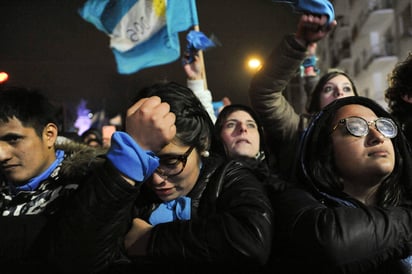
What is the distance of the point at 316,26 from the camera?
7.58ft

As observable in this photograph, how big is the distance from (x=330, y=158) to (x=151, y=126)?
2.71ft

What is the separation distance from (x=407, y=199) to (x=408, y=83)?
1078 millimetres

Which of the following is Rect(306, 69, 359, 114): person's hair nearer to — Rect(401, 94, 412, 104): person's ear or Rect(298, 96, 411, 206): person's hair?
Rect(401, 94, 412, 104): person's ear

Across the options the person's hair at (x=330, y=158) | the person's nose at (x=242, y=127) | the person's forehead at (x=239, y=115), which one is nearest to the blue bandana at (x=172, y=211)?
the person's hair at (x=330, y=158)

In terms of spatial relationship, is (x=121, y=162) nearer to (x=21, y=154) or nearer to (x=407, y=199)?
(x=21, y=154)

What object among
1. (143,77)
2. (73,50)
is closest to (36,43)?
(73,50)

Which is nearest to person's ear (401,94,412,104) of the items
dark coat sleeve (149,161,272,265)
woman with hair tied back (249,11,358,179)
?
woman with hair tied back (249,11,358,179)

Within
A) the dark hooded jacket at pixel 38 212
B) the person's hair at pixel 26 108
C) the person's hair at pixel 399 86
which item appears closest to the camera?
the dark hooded jacket at pixel 38 212

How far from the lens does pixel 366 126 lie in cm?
211

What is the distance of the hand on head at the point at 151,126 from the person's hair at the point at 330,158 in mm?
683

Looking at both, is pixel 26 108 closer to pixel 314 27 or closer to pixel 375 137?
pixel 314 27

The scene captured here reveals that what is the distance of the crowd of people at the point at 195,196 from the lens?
70.9 inches

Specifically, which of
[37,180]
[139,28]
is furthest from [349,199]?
[139,28]

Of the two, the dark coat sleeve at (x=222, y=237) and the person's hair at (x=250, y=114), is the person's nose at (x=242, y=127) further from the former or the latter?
the dark coat sleeve at (x=222, y=237)
